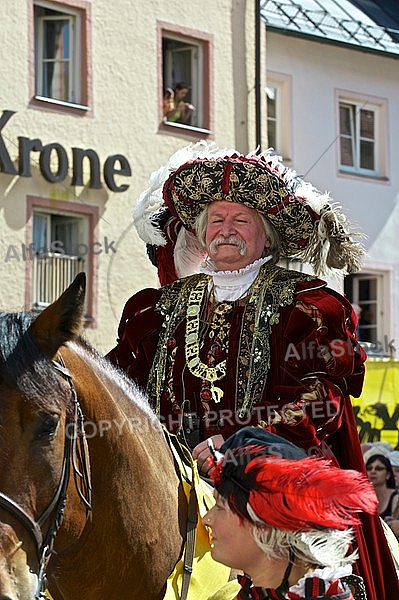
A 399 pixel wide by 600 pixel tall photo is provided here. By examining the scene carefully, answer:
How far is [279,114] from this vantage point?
67.9 ft

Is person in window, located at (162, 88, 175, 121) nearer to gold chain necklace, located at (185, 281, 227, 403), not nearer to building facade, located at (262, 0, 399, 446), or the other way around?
building facade, located at (262, 0, 399, 446)

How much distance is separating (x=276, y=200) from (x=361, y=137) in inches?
683

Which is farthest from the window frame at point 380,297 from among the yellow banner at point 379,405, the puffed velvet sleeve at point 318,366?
the puffed velvet sleeve at point 318,366

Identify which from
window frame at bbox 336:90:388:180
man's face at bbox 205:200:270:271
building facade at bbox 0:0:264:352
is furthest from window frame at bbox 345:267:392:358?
man's face at bbox 205:200:270:271

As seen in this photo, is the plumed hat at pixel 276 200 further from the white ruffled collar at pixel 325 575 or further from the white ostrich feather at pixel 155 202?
the white ruffled collar at pixel 325 575

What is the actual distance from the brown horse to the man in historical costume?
440mm

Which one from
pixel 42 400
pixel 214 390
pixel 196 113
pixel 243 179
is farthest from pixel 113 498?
pixel 196 113

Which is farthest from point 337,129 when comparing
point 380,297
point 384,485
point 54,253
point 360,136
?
point 384,485

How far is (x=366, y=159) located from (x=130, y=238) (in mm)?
6258

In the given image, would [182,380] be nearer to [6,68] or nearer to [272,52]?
[6,68]

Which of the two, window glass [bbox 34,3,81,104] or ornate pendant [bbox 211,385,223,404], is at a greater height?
window glass [bbox 34,3,81,104]

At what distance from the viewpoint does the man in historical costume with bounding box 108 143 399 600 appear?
473 cm

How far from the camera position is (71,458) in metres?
3.77

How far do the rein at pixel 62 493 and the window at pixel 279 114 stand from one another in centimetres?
1690
